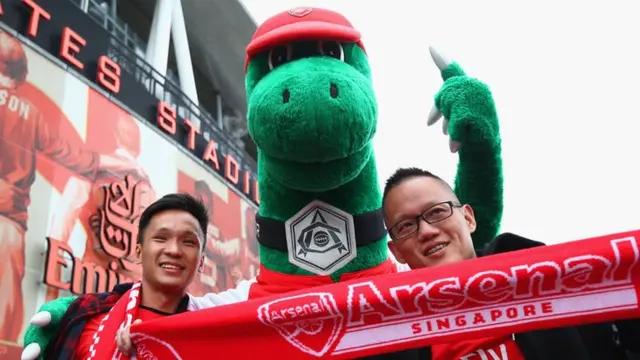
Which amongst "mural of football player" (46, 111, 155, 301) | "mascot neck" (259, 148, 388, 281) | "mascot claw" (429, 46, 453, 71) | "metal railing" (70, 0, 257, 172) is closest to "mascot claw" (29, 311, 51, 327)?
"mascot neck" (259, 148, 388, 281)

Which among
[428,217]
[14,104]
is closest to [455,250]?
[428,217]

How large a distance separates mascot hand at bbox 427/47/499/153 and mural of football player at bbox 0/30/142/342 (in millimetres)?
6371

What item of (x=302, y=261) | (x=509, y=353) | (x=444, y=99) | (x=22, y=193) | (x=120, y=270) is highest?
(x=22, y=193)

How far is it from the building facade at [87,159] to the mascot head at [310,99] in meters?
5.90

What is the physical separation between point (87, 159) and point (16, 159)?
1312 millimetres

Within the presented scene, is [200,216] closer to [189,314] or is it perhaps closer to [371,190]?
[189,314]

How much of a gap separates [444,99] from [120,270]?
7620 mm

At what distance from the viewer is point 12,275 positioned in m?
6.45

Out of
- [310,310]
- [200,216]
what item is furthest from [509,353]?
[200,216]

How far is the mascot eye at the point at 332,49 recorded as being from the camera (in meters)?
2.06

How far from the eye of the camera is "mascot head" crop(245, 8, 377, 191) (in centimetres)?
175

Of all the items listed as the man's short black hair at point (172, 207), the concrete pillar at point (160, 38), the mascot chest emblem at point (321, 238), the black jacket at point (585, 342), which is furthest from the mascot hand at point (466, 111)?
the concrete pillar at point (160, 38)

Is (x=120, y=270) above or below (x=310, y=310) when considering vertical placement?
above

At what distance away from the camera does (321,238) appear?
2.06m
